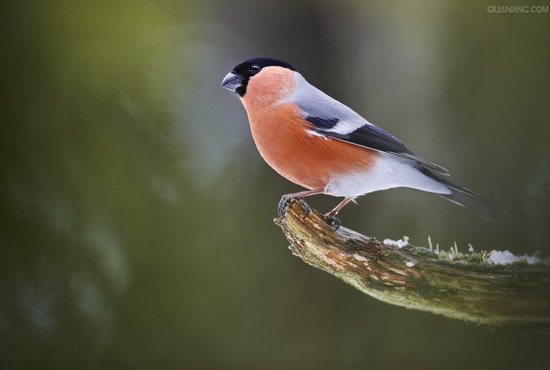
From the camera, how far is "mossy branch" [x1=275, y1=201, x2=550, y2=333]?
1.73 metres

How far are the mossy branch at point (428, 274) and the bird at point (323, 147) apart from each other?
80mm

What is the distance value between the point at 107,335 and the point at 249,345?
53cm

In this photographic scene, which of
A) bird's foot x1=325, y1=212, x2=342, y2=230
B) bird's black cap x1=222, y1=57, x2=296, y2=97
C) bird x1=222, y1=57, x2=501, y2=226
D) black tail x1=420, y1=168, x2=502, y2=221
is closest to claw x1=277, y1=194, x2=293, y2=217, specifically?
bird x1=222, y1=57, x2=501, y2=226

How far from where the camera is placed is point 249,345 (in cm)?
204

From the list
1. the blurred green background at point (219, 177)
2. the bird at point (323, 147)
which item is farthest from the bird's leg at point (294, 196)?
the blurred green background at point (219, 177)

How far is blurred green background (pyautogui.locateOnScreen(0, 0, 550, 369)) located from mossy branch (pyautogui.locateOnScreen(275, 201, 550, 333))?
Answer: 4.0 inches

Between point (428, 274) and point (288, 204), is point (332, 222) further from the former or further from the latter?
point (428, 274)

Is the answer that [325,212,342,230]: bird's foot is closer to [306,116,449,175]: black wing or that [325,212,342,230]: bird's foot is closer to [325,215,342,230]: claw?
[325,215,342,230]: claw

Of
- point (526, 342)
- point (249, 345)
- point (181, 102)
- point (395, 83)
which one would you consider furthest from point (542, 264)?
point (181, 102)

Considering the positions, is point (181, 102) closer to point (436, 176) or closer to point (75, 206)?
point (75, 206)

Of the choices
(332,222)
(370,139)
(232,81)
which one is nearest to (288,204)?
(332,222)

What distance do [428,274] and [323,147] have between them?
51 centimetres

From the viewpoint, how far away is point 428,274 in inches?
68.9

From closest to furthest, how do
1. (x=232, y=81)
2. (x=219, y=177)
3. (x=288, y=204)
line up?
(x=288, y=204)
(x=232, y=81)
(x=219, y=177)
